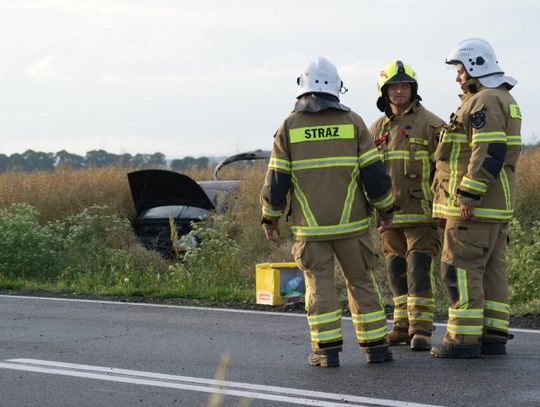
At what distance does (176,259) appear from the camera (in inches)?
611

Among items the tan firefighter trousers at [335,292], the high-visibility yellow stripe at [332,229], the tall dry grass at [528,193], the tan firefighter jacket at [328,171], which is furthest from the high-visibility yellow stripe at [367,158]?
the tall dry grass at [528,193]

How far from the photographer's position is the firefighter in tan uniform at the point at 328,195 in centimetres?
782

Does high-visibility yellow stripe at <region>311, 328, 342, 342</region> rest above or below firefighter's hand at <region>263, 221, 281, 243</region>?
below

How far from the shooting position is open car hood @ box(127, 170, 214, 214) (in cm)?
1605

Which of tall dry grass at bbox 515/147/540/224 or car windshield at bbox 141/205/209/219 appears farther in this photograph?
car windshield at bbox 141/205/209/219

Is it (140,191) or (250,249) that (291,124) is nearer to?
(250,249)

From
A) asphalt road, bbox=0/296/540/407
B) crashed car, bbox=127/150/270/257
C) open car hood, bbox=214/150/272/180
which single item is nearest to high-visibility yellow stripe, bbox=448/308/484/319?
asphalt road, bbox=0/296/540/407

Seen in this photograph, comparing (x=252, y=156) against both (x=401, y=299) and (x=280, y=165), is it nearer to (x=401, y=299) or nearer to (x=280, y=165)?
(x=401, y=299)

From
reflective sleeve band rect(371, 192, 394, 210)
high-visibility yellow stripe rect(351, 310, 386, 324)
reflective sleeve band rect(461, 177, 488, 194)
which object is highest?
reflective sleeve band rect(461, 177, 488, 194)

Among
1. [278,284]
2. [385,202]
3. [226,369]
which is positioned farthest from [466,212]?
[278,284]

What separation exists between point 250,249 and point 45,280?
107 inches

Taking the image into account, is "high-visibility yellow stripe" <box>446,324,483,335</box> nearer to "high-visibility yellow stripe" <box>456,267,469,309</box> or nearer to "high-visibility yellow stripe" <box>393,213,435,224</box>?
"high-visibility yellow stripe" <box>456,267,469,309</box>

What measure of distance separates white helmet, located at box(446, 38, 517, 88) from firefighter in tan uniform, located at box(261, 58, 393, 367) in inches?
35.5

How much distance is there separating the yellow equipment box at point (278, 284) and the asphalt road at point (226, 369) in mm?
821
